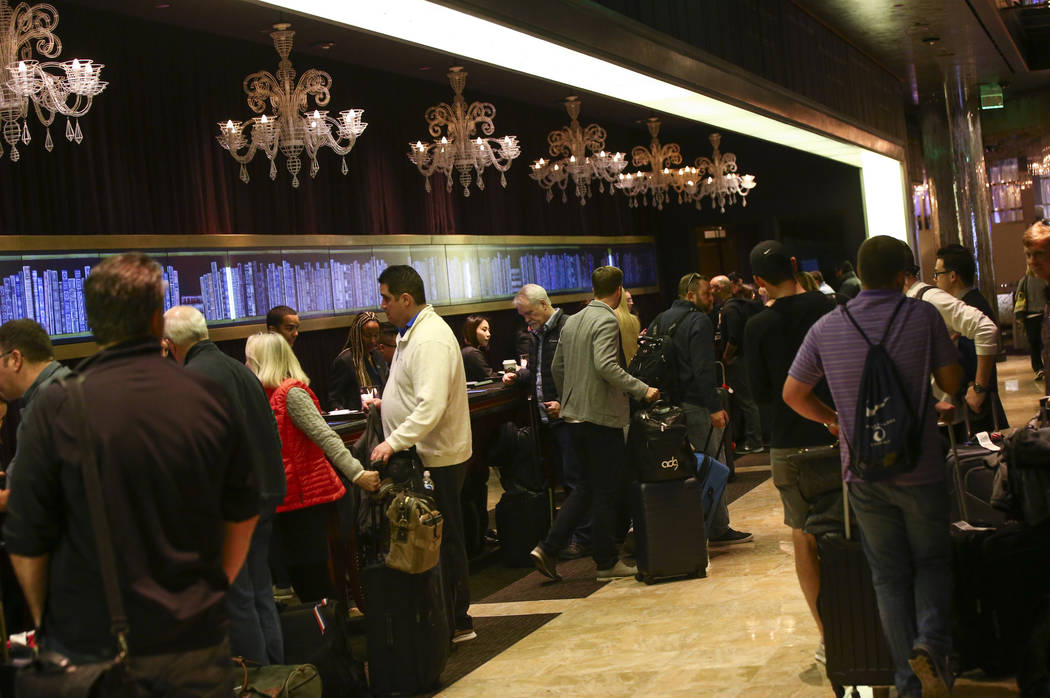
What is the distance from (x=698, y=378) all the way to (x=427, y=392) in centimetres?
246

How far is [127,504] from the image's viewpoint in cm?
219

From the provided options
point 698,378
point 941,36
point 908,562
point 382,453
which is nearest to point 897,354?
point 908,562

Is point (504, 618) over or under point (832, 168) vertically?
under

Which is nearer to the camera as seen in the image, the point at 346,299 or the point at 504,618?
the point at 504,618

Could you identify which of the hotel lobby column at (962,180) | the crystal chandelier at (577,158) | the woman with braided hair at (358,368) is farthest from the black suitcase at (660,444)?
the hotel lobby column at (962,180)

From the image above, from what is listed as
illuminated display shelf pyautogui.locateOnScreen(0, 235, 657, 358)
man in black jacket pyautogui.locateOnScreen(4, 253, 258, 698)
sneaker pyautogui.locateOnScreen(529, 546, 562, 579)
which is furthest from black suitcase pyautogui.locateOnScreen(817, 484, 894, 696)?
illuminated display shelf pyautogui.locateOnScreen(0, 235, 657, 358)

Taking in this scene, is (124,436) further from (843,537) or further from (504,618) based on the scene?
(504,618)

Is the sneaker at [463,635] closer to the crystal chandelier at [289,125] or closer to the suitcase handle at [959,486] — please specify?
the suitcase handle at [959,486]

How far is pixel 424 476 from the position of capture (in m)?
4.91

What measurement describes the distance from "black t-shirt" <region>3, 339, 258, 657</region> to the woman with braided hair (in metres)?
5.79

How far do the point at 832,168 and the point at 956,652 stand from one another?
14.3 metres

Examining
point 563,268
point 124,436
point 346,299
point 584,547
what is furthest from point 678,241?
point 124,436

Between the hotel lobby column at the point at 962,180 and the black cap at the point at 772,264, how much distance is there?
1359 centimetres

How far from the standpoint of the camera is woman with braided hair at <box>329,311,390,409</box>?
816 centimetres
